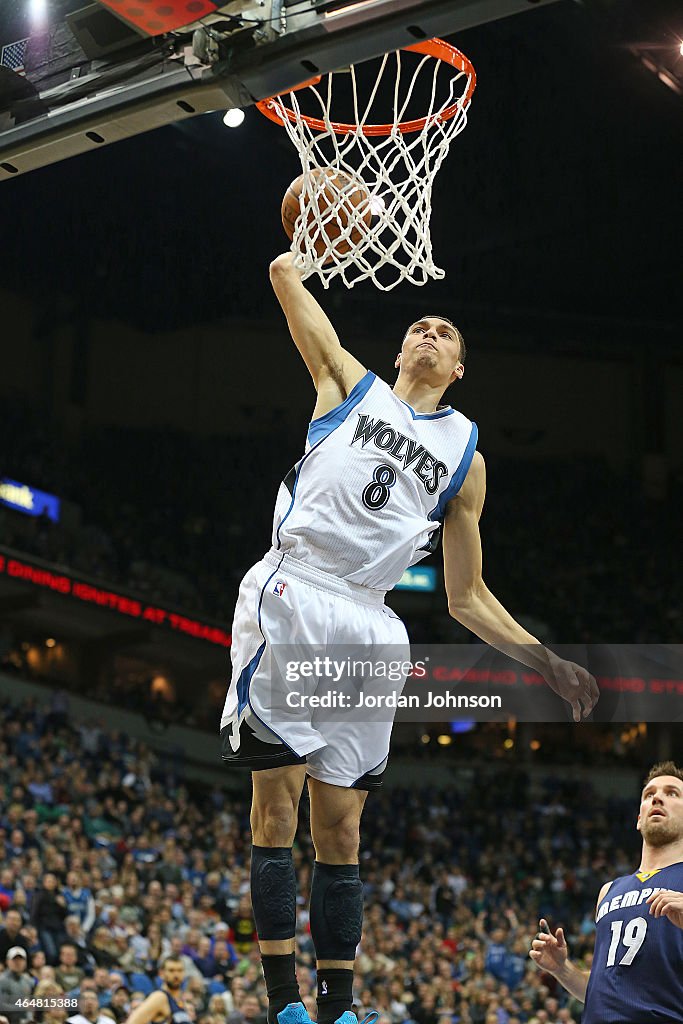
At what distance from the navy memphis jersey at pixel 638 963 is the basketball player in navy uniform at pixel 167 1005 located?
543 cm

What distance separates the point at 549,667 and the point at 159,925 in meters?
8.89

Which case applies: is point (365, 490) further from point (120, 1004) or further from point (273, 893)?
point (120, 1004)

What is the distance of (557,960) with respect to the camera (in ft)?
16.0

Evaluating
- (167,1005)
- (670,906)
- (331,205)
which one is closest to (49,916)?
(167,1005)

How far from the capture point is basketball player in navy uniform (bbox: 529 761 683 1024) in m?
4.54

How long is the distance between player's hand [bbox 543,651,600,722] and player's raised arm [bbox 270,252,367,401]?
Answer: 4.10ft

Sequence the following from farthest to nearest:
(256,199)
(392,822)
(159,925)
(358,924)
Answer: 1. (392,822)
2. (256,199)
3. (159,925)
4. (358,924)

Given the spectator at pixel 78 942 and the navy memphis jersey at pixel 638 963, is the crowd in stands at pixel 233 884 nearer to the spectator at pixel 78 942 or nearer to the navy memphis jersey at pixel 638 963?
the spectator at pixel 78 942

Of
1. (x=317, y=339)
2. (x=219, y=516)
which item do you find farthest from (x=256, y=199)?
(x=317, y=339)

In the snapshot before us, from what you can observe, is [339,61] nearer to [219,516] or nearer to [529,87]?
[529,87]

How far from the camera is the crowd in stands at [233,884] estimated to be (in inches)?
443

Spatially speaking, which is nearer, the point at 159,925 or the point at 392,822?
the point at 159,925

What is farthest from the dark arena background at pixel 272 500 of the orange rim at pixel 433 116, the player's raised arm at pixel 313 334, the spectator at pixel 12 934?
the orange rim at pixel 433 116

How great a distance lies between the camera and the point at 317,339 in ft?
14.3
